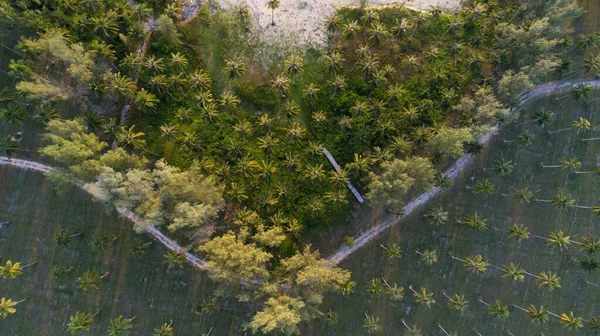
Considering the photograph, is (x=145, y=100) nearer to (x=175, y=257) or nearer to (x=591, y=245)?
(x=175, y=257)

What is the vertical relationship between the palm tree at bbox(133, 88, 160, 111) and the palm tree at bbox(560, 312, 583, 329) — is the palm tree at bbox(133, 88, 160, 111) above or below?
above

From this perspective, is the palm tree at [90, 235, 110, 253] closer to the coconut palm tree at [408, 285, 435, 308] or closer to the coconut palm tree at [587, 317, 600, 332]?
the coconut palm tree at [408, 285, 435, 308]

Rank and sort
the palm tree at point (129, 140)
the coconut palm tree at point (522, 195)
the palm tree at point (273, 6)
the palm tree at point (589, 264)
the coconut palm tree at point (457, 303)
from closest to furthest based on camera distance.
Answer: the palm tree at point (129, 140), the coconut palm tree at point (457, 303), the palm tree at point (589, 264), the coconut palm tree at point (522, 195), the palm tree at point (273, 6)

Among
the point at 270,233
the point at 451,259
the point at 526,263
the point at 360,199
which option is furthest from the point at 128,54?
the point at 526,263

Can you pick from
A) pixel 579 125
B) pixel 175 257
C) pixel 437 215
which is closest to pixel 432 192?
pixel 437 215

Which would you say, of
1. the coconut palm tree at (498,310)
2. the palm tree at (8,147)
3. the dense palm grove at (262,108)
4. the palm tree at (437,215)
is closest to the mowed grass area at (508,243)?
the palm tree at (437,215)

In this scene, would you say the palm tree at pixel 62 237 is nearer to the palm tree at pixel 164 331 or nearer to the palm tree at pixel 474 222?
the palm tree at pixel 164 331

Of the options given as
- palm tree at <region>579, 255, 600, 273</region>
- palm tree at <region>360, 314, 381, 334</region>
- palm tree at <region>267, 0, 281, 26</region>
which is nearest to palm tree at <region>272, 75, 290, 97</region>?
palm tree at <region>267, 0, 281, 26</region>

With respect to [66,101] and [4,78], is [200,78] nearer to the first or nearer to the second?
[66,101]
